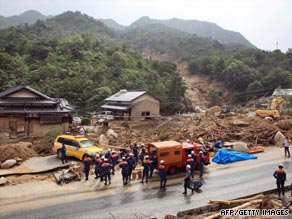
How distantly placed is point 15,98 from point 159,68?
56182 millimetres

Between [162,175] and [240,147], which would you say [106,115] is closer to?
[240,147]

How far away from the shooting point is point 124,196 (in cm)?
1584

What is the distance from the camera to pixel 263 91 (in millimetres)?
75188

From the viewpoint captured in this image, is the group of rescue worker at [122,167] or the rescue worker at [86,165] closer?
the group of rescue worker at [122,167]

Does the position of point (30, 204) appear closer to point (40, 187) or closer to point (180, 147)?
point (40, 187)

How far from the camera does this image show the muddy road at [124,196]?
1370cm

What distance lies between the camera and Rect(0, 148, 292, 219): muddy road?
13.7 meters

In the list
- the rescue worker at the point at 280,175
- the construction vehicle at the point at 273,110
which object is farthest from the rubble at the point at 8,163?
the construction vehicle at the point at 273,110

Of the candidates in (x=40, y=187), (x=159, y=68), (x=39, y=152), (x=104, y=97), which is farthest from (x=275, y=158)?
(x=159, y=68)

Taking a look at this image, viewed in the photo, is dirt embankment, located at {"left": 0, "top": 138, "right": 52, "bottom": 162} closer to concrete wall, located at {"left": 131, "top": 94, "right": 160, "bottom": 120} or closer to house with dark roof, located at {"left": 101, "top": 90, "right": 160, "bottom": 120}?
house with dark roof, located at {"left": 101, "top": 90, "right": 160, "bottom": 120}

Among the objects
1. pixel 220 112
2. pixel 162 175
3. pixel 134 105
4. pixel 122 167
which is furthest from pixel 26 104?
pixel 220 112

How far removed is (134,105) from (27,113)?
22210 mm

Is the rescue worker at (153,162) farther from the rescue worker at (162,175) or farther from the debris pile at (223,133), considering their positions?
the debris pile at (223,133)

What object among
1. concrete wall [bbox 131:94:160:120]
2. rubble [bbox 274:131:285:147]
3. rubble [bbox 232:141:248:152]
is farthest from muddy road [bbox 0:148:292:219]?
concrete wall [bbox 131:94:160:120]
